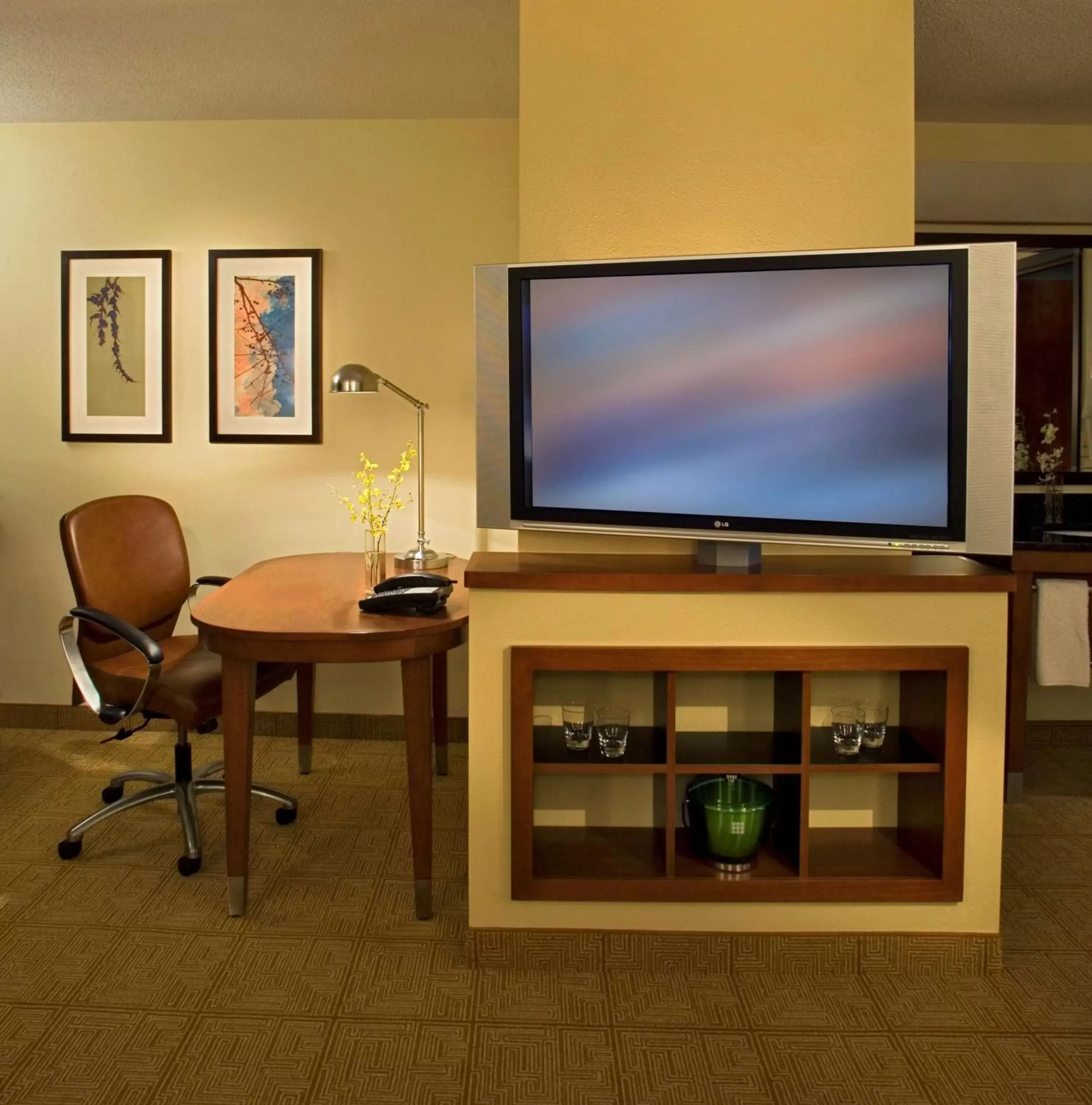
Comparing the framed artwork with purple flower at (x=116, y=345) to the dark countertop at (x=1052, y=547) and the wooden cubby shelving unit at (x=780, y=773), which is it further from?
the dark countertop at (x=1052, y=547)

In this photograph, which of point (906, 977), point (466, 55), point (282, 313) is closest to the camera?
point (906, 977)

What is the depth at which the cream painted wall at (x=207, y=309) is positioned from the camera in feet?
13.4

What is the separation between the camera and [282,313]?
4141 millimetres

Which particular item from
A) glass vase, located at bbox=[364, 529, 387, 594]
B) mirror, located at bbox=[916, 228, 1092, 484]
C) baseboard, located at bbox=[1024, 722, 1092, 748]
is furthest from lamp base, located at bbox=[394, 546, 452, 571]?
baseboard, located at bbox=[1024, 722, 1092, 748]

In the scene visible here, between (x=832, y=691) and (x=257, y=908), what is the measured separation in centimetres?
156

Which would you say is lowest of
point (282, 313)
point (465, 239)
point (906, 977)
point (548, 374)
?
point (906, 977)

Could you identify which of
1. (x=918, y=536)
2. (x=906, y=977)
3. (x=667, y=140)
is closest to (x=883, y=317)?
(x=918, y=536)

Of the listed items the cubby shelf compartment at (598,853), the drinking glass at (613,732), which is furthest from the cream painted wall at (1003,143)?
the cubby shelf compartment at (598,853)

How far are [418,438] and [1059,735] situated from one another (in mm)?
2706

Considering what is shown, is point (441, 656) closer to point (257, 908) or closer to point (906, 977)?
point (257, 908)

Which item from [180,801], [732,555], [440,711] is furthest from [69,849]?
[732,555]

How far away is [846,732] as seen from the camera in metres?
2.50

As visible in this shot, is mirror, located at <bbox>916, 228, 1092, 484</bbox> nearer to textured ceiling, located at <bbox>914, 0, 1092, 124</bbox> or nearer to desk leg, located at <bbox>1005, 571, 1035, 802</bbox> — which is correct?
textured ceiling, located at <bbox>914, 0, 1092, 124</bbox>

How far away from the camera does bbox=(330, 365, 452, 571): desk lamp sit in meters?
3.46
